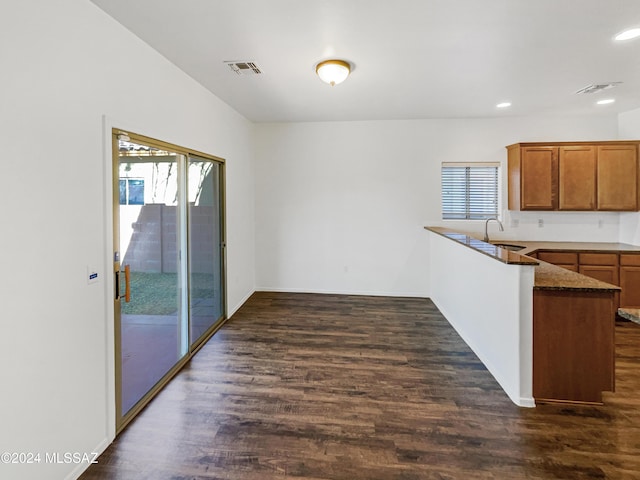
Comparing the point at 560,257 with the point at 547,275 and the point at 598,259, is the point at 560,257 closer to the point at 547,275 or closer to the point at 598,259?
the point at 598,259

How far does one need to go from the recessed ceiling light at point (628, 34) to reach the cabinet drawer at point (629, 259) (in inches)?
113

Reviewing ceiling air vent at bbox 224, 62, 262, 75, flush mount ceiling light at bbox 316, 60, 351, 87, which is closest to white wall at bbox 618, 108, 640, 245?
flush mount ceiling light at bbox 316, 60, 351, 87

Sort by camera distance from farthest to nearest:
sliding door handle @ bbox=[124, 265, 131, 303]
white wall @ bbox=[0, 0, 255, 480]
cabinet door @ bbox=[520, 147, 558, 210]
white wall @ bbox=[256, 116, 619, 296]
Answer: white wall @ bbox=[256, 116, 619, 296], cabinet door @ bbox=[520, 147, 558, 210], sliding door handle @ bbox=[124, 265, 131, 303], white wall @ bbox=[0, 0, 255, 480]

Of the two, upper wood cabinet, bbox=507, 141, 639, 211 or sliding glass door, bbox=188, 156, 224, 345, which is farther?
upper wood cabinet, bbox=507, 141, 639, 211

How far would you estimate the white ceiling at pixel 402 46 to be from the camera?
6.96 ft

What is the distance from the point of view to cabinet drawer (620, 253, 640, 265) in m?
4.14

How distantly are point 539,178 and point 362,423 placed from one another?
4.31 metres

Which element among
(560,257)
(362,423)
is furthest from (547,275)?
(560,257)

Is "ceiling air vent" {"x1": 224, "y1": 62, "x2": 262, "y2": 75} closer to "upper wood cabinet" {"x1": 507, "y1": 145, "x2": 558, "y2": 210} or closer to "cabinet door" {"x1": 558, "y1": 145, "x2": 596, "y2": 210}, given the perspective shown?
"upper wood cabinet" {"x1": 507, "y1": 145, "x2": 558, "y2": 210}

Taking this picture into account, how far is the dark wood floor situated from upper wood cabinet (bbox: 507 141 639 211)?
2030 millimetres

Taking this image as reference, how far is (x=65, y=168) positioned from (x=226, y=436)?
1934 millimetres

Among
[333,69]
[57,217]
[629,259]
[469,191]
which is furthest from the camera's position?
[469,191]

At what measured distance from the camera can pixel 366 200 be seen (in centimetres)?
528

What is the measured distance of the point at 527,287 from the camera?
2.42 metres
